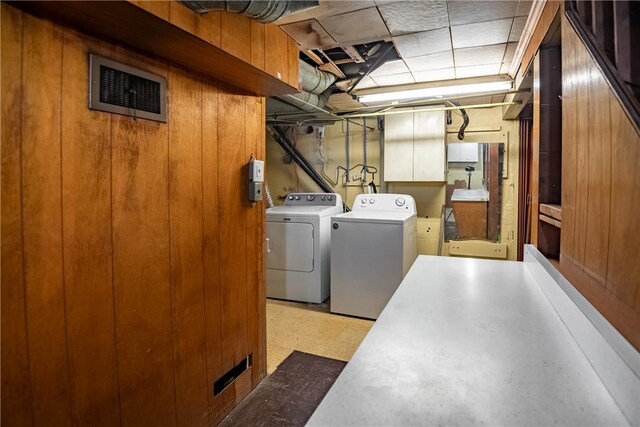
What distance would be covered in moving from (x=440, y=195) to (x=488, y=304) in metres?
3.24

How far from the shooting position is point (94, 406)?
1339mm

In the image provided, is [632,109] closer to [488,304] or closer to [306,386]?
[488,304]

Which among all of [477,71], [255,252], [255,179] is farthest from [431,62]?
[255,252]

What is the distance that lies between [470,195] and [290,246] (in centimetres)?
224

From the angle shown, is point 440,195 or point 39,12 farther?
point 440,195

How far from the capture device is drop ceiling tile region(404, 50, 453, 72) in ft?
9.60

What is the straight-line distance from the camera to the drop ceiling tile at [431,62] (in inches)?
115

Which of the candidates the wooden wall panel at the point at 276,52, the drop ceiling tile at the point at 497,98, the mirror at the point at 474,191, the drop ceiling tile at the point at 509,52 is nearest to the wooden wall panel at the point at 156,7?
the wooden wall panel at the point at 276,52

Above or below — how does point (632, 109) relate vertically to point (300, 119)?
below

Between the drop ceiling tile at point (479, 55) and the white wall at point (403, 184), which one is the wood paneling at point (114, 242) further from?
the white wall at point (403, 184)

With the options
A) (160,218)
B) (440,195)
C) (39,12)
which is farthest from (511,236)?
(39,12)

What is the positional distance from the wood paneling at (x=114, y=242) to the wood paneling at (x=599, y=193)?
1.59 meters

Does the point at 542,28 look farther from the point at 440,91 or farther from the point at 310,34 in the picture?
the point at 440,91

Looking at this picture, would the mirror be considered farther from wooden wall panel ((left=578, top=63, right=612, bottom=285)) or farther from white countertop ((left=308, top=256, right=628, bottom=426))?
wooden wall panel ((left=578, top=63, right=612, bottom=285))
